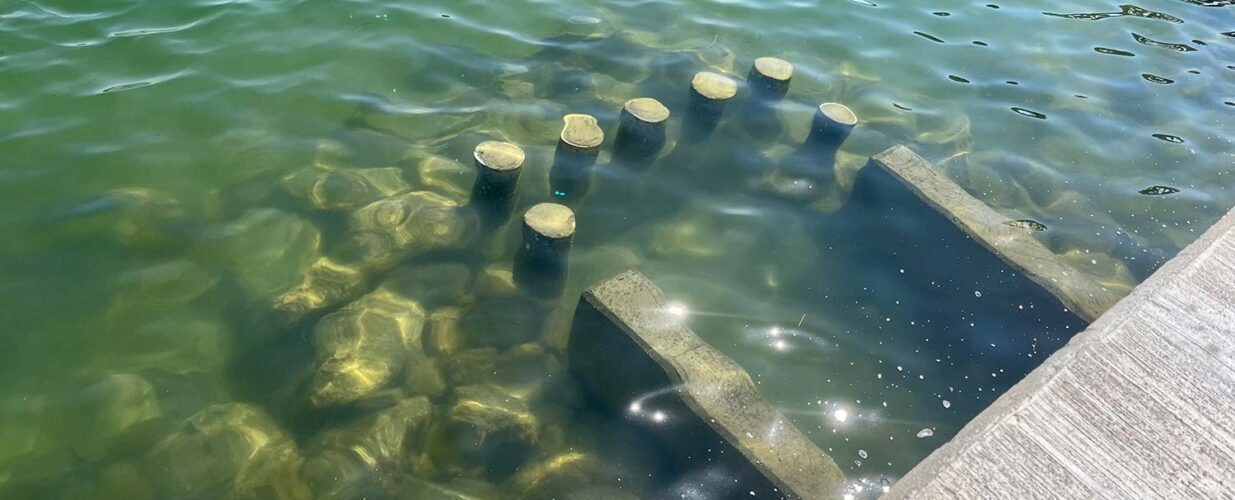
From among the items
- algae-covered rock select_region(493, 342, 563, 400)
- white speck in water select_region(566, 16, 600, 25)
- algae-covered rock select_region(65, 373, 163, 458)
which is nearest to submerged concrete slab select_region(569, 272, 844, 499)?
algae-covered rock select_region(493, 342, 563, 400)

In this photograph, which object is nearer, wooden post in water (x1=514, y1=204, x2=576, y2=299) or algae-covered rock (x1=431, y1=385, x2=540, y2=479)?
algae-covered rock (x1=431, y1=385, x2=540, y2=479)

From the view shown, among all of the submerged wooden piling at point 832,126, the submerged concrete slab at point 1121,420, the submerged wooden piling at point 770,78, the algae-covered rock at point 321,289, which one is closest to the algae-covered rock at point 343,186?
the algae-covered rock at point 321,289

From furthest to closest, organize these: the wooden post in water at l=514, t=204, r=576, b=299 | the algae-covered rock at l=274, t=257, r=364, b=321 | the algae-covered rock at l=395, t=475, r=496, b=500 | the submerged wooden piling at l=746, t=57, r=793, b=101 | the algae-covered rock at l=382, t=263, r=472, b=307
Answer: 1. the submerged wooden piling at l=746, t=57, r=793, b=101
2. the algae-covered rock at l=382, t=263, r=472, b=307
3. the algae-covered rock at l=274, t=257, r=364, b=321
4. the wooden post in water at l=514, t=204, r=576, b=299
5. the algae-covered rock at l=395, t=475, r=496, b=500

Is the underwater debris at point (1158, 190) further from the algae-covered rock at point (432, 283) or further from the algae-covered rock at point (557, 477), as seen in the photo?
the algae-covered rock at point (432, 283)

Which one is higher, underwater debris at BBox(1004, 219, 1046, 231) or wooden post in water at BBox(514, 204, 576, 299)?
wooden post in water at BBox(514, 204, 576, 299)

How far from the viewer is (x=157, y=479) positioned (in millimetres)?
4477

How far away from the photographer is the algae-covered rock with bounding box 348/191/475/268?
5961mm

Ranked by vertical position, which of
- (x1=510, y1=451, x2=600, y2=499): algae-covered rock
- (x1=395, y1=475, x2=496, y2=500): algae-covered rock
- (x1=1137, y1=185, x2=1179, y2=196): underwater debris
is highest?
(x1=1137, y1=185, x2=1179, y2=196): underwater debris

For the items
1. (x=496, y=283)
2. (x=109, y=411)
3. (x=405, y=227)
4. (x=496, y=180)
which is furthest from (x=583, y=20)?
(x=109, y=411)

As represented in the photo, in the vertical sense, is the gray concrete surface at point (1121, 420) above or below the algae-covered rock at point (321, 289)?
above

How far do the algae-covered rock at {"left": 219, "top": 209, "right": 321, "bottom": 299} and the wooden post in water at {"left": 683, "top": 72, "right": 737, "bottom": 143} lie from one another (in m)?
3.54

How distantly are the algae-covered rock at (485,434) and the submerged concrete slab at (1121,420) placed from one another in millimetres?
2268

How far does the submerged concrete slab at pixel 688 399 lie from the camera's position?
426 cm

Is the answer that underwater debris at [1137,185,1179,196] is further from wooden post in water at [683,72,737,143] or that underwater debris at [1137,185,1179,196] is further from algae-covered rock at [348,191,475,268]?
algae-covered rock at [348,191,475,268]
